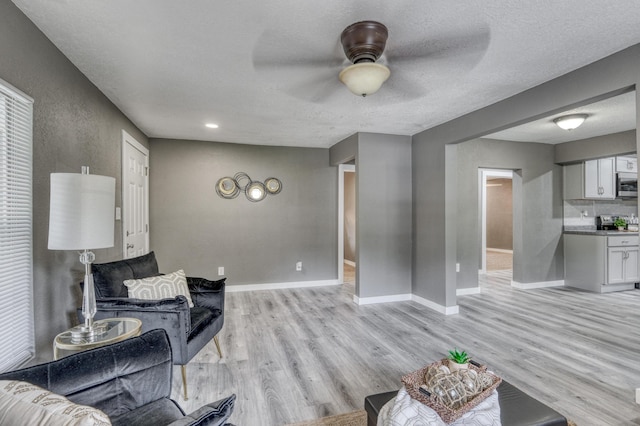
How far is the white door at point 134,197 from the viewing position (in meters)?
3.66

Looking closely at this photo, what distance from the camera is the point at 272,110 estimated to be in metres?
3.50

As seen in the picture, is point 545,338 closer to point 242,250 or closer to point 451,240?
point 451,240

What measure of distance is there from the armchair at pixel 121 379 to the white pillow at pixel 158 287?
120cm

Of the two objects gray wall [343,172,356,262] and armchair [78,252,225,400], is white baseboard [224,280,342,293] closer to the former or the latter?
gray wall [343,172,356,262]

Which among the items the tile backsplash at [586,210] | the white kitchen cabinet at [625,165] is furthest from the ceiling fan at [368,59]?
the white kitchen cabinet at [625,165]

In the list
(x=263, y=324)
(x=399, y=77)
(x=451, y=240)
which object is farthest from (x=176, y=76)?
(x=451, y=240)

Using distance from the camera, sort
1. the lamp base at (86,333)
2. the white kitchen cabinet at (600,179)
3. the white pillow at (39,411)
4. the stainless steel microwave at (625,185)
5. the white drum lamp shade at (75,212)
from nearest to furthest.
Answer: the white pillow at (39,411) → the white drum lamp shade at (75,212) → the lamp base at (86,333) → the white kitchen cabinet at (600,179) → the stainless steel microwave at (625,185)

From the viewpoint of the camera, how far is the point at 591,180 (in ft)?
17.6

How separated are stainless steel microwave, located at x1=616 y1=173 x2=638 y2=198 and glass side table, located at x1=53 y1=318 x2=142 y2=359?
7.33 metres

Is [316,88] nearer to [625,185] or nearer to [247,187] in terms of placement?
[247,187]

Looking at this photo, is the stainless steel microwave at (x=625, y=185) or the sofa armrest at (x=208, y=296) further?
the stainless steel microwave at (x=625, y=185)

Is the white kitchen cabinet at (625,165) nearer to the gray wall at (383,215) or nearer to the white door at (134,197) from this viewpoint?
the gray wall at (383,215)

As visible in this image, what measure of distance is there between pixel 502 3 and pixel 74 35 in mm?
2546

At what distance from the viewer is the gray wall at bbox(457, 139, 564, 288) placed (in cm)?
511
